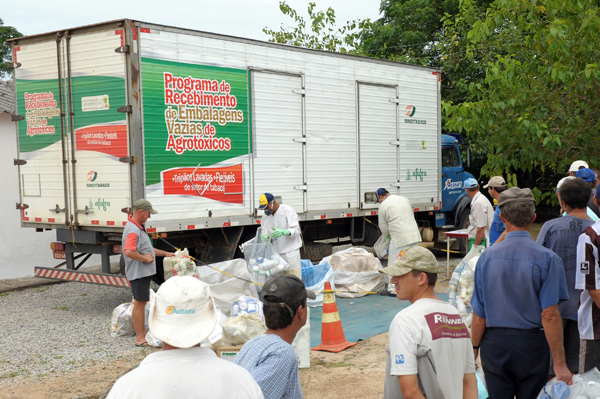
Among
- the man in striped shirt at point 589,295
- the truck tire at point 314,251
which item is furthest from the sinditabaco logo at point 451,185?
the man in striped shirt at point 589,295

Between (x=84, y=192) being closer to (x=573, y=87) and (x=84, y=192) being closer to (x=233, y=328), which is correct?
(x=233, y=328)

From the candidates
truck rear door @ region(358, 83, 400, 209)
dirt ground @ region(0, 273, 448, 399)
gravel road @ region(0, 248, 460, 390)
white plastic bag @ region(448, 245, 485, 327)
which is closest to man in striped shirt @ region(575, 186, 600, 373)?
dirt ground @ region(0, 273, 448, 399)

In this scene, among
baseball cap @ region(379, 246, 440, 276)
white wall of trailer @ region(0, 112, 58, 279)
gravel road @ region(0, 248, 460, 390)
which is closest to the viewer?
baseball cap @ region(379, 246, 440, 276)

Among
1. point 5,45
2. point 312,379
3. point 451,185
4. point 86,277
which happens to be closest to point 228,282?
point 86,277

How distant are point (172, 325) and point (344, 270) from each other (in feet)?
27.2

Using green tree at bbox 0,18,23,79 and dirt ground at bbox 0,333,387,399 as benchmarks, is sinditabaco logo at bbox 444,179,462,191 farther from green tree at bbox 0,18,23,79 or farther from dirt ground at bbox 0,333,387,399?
green tree at bbox 0,18,23,79

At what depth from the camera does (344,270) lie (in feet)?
34.1

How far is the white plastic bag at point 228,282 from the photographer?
8.56 m

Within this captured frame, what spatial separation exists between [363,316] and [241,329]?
266cm

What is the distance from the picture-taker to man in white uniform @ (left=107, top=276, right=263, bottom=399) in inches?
83.7

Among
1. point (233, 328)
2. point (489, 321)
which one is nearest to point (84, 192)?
point (233, 328)

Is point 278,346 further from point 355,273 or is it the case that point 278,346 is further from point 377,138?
point 377,138

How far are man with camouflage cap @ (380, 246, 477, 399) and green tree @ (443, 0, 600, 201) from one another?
683cm

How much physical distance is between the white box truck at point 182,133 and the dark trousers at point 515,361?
6.03 m
